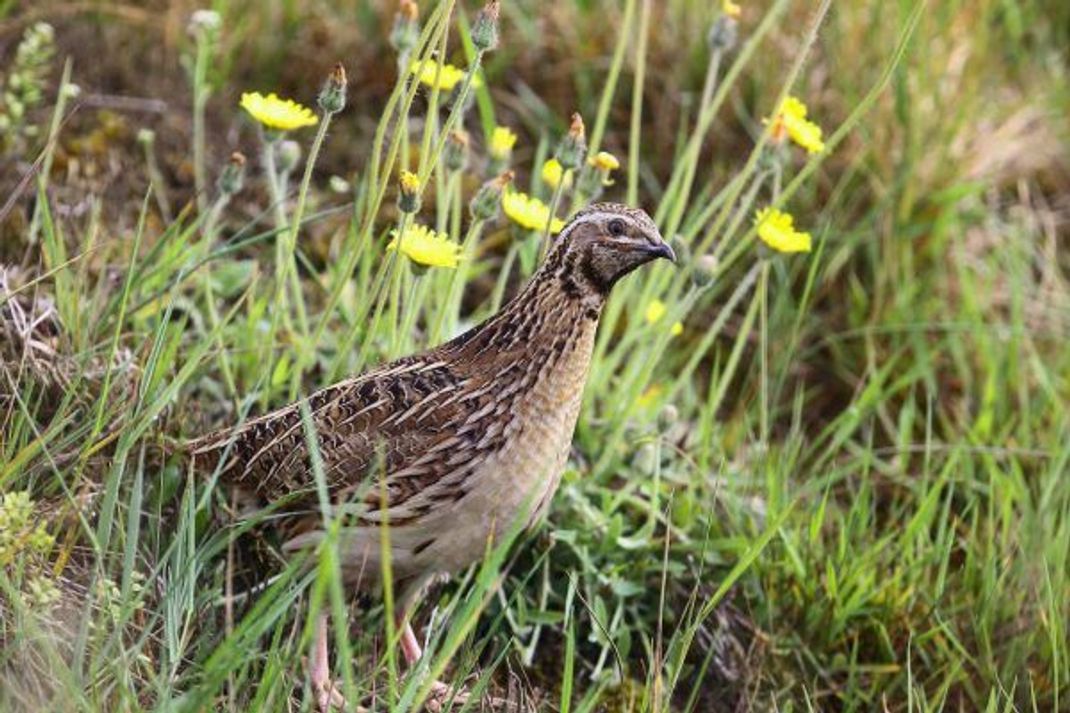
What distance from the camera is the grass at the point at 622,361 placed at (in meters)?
3.40

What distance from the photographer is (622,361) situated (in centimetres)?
504

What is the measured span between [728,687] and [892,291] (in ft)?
5.71

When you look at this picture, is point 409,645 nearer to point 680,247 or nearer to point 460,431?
point 460,431

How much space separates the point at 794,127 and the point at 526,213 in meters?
0.65

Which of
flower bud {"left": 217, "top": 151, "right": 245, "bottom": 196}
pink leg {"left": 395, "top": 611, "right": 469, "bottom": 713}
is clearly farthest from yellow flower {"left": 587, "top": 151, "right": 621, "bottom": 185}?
pink leg {"left": 395, "top": 611, "right": 469, "bottom": 713}

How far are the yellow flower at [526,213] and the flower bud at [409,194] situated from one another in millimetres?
476

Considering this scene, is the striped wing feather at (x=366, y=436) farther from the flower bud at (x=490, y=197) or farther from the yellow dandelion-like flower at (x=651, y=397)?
the yellow dandelion-like flower at (x=651, y=397)

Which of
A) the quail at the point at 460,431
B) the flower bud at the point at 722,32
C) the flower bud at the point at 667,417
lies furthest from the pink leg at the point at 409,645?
the flower bud at the point at 722,32

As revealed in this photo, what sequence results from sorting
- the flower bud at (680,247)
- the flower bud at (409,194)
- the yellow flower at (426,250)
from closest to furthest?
1. the flower bud at (409,194)
2. the yellow flower at (426,250)
3. the flower bud at (680,247)

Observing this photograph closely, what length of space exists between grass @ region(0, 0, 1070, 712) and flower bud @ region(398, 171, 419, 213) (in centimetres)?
3

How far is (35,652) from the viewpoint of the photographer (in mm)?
3023

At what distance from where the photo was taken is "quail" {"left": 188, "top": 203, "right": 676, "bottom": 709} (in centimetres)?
344

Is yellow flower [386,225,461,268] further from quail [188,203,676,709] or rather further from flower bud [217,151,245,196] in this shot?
flower bud [217,151,245,196]

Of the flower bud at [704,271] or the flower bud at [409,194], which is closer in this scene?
the flower bud at [409,194]
